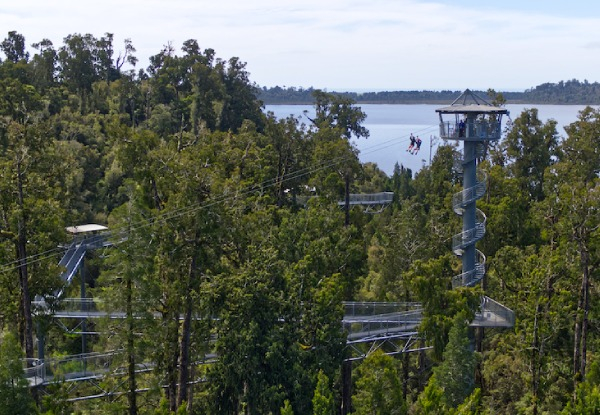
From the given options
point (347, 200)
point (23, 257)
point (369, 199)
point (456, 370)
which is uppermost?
point (23, 257)

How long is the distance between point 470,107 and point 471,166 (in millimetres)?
2230

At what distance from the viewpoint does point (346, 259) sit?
94.4 ft

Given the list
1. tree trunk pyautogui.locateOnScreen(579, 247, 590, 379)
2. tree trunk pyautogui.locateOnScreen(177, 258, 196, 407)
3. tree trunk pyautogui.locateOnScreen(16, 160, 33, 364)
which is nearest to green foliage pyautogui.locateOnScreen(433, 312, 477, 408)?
tree trunk pyautogui.locateOnScreen(579, 247, 590, 379)

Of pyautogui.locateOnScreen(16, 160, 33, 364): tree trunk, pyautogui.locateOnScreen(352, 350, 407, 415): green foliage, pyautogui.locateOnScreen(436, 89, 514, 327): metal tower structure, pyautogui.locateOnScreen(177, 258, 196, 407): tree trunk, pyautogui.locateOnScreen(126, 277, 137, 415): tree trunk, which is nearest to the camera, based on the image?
pyautogui.locateOnScreen(352, 350, 407, 415): green foliage

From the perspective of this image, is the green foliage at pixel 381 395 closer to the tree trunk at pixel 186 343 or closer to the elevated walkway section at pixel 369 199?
the tree trunk at pixel 186 343

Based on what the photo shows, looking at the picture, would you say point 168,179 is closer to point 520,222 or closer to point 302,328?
point 302,328

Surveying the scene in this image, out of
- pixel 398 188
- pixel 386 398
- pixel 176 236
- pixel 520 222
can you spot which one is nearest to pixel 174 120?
pixel 398 188

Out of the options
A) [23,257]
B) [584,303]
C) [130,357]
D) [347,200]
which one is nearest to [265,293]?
[130,357]

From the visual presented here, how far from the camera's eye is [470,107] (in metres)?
28.6

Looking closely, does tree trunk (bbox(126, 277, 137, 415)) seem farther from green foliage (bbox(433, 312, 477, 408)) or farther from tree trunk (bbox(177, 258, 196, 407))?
green foliage (bbox(433, 312, 477, 408))

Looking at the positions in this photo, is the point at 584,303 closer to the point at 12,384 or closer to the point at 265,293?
the point at 265,293

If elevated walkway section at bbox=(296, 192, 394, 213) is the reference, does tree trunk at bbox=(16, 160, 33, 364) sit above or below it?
above

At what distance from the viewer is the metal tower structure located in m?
28.0

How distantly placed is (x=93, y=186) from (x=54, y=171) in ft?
71.2
